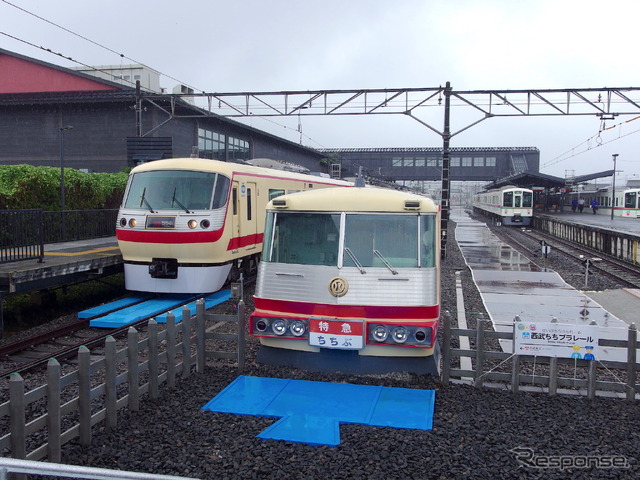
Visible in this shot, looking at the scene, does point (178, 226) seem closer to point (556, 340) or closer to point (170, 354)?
point (170, 354)

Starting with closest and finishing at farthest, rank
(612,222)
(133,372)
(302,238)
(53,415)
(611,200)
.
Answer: (53,415), (133,372), (302,238), (612,222), (611,200)

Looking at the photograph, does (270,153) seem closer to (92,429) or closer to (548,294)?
(548,294)

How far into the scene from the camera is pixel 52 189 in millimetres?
17250

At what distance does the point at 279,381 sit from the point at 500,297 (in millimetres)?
8385

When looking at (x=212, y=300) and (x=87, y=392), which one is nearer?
→ (x=87, y=392)

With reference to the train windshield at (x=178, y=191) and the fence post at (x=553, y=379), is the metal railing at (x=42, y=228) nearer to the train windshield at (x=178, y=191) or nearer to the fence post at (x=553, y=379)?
the train windshield at (x=178, y=191)

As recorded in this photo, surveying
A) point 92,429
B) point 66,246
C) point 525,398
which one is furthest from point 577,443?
point 66,246

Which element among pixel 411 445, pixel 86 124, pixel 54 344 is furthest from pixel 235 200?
pixel 86 124

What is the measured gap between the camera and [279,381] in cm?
697

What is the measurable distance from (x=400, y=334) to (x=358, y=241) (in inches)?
50.0

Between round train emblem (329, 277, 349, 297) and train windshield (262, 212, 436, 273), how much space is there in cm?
22

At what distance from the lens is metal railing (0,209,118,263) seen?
11477 millimetres

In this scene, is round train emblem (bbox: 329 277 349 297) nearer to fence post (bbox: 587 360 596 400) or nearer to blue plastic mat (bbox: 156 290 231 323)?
fence post (bbox: 587 360 596 400)

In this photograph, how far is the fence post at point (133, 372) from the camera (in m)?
6.02
